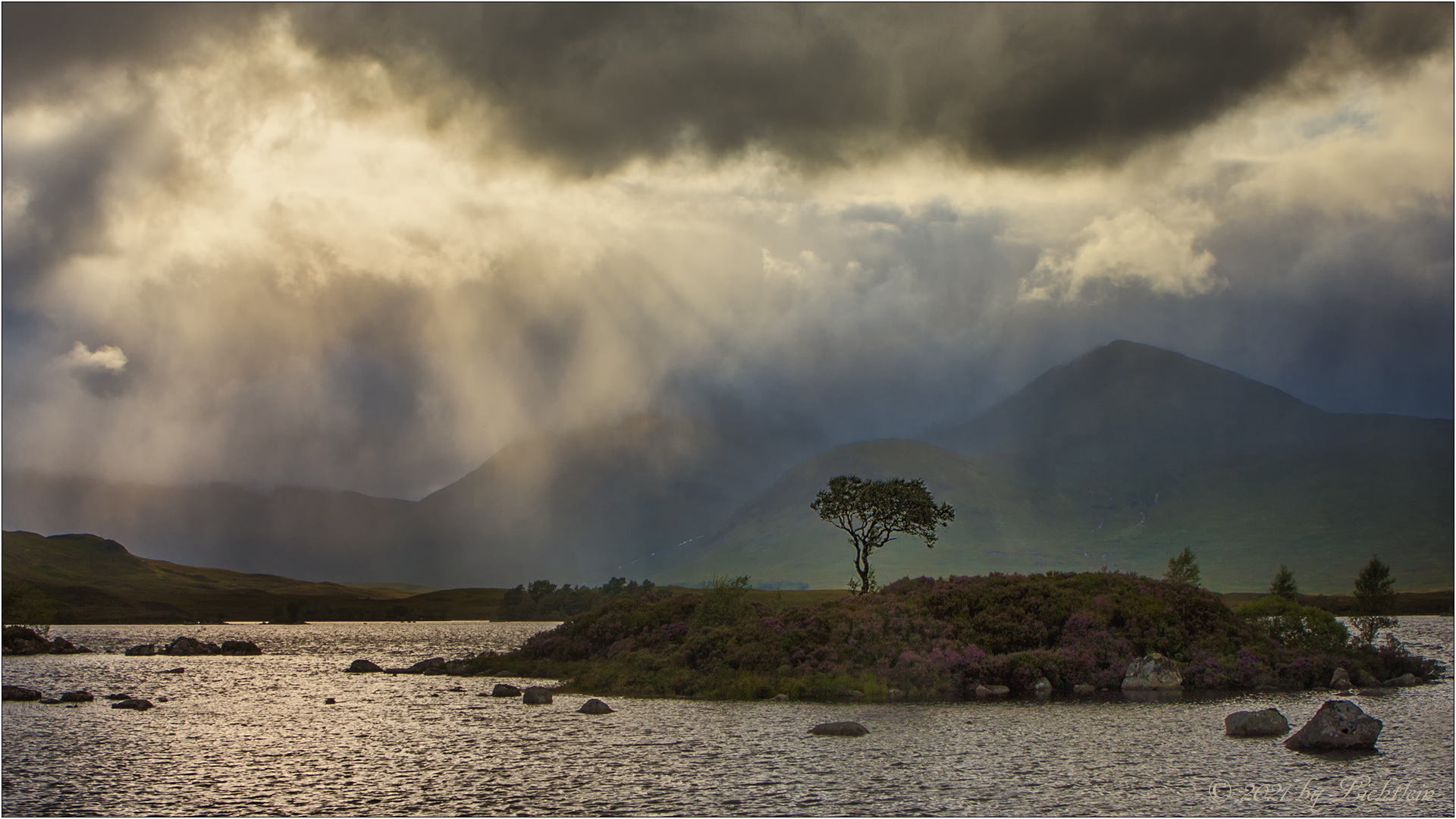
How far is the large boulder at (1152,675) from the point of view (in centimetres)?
7269

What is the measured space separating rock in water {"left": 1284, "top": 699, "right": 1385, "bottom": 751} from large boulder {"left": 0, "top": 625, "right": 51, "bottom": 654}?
142587 mm

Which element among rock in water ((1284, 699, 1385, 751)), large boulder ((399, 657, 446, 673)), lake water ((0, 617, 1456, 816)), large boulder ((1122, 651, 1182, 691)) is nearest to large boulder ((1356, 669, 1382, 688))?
lake water ((0, 617, 1456, 816))

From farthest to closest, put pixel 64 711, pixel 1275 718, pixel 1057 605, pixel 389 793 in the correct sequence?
1. pixel 1057 605
2. pixel 64 711
3. pixel 1275 718
4. pixel 389 793

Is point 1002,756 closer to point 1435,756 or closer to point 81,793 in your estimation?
point 1435,756

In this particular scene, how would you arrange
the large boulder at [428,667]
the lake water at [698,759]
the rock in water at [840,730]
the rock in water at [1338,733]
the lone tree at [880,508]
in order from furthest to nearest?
the lone tree at [880,508] → the large boulder at [428,667] → the rock in water at [840,730] → the rock in water at [1338,733] → the lake water at [698,759]

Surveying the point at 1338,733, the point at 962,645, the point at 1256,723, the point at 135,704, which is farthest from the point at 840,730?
the point at 135,704

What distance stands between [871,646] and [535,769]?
39.5 m

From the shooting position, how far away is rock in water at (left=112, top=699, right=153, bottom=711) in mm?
64806

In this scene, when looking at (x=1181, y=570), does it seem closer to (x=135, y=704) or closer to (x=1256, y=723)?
(x=1256, y=723)

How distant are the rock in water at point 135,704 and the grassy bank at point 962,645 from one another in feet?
97.9

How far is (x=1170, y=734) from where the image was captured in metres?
49.3

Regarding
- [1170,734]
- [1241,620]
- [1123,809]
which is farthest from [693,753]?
[1241,620]

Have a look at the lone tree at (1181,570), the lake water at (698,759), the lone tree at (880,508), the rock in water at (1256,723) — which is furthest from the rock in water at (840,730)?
the lone tree at (1181,570)

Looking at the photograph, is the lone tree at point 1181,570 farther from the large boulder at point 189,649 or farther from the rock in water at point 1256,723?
the large boulder at point 189,649
